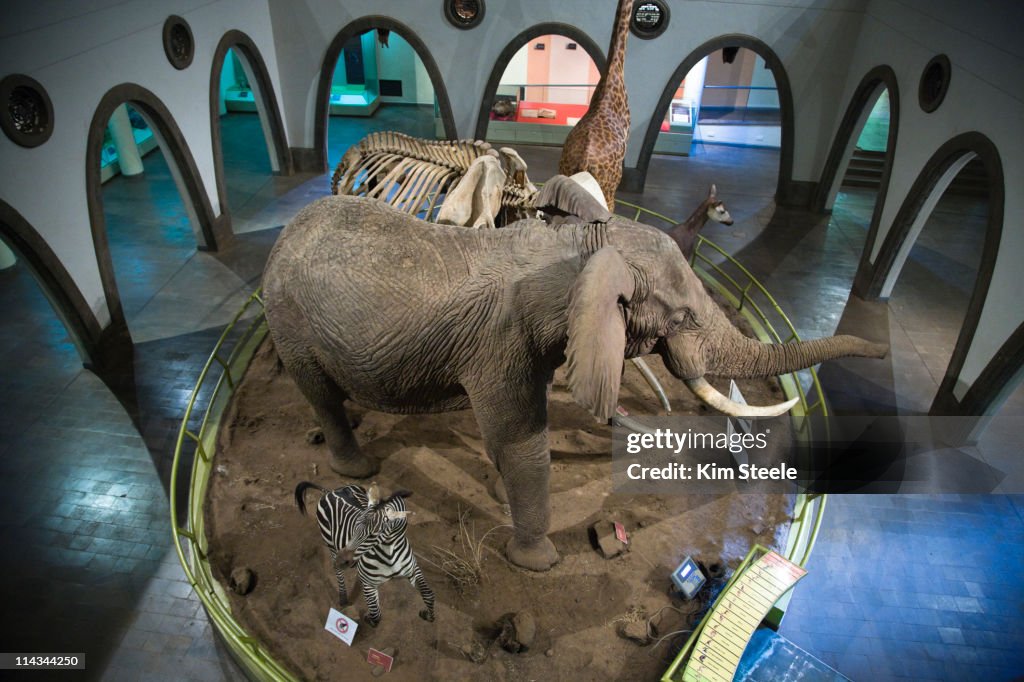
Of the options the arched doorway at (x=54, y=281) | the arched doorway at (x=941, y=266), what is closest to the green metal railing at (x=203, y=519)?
the arched doorway at (x=54, y=281)

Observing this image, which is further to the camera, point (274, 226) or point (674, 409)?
point (274, 226)

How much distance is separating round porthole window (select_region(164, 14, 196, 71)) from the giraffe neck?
17.0 ft

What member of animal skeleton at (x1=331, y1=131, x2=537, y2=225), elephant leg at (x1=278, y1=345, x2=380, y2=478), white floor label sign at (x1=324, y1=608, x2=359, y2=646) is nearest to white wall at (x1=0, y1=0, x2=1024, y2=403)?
animal skeleton at (x1=331, y1=131, x2=537, y2=225)

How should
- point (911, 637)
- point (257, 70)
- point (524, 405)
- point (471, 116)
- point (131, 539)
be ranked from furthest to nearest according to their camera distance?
point (471, 116), point (257, 70), point (131, 539), point (911, 637), point (524, 405)

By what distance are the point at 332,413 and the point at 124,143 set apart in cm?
888

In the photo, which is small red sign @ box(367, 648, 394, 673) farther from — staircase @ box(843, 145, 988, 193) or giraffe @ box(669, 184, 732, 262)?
staircase @ box(843, 145, 988, 193)

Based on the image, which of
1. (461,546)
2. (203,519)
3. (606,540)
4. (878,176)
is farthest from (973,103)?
(203,519)

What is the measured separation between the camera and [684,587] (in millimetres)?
4344

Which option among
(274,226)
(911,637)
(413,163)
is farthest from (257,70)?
(911,637)

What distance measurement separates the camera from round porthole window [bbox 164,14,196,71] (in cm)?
809

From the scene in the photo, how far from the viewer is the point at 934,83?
7.75 m

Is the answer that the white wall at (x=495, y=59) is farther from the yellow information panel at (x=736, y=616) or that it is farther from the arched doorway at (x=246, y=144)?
the yellow information panel at (x=736, y=616)

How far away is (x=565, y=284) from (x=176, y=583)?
3824mm

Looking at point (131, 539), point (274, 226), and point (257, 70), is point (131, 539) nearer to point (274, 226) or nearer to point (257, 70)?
point (274, 226)
